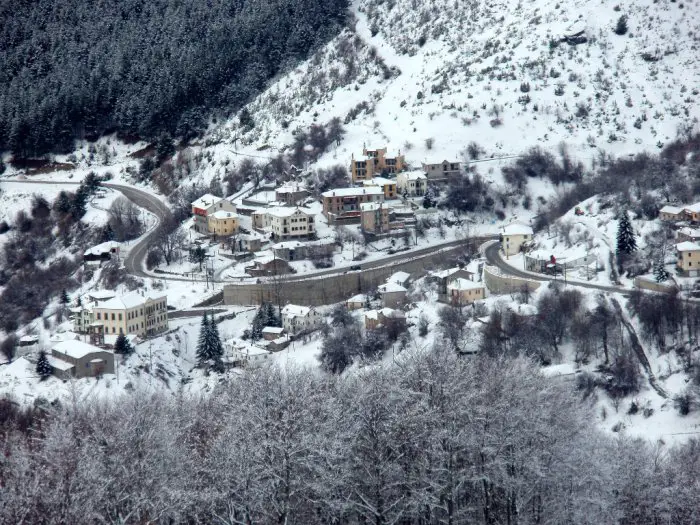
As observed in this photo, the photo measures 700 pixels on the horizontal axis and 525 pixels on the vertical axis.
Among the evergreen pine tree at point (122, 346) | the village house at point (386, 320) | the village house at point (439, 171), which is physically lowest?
the evergreen pine tree at point (122, 346)

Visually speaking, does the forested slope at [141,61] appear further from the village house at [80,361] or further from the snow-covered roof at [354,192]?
the village house at [80,361]

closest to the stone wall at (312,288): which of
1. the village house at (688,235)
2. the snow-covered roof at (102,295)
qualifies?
the snow-covered roof at (102,295)

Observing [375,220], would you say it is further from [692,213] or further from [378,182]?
[692,213]

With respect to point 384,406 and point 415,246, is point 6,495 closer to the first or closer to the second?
point 384,406

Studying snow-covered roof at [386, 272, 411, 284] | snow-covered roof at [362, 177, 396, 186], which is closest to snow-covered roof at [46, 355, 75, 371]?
snow-covered roof at [386, 272, 411, 284]

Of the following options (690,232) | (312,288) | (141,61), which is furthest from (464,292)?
(141,61)

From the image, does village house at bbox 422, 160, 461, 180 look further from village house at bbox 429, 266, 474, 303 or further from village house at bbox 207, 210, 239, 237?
village house at bbox 429, 266, 474, 303
